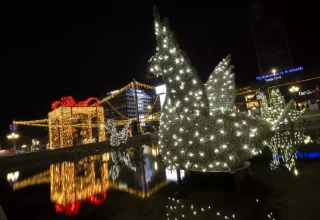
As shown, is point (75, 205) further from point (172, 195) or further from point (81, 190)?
point (172, 195)

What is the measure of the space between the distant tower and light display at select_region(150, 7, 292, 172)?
63.0 meters

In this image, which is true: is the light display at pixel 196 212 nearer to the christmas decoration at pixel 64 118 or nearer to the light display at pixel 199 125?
the light display at pixel 199 125

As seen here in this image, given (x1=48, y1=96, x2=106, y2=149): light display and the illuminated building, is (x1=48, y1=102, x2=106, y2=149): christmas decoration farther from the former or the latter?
the illuminated building

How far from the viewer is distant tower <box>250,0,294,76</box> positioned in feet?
185

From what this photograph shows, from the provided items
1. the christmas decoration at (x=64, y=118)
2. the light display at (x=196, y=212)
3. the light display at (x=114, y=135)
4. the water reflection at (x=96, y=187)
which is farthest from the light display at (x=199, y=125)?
the christmas decoration at (x=64, y=118)

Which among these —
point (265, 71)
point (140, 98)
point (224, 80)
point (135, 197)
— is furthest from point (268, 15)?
point (135, 197)

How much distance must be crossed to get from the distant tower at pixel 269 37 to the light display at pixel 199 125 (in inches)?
2481

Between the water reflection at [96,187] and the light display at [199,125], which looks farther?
the water reflection at [96,187]

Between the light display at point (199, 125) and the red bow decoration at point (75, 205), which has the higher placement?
the light display at point (199, 125)

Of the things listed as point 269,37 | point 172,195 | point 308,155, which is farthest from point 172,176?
point 269,37

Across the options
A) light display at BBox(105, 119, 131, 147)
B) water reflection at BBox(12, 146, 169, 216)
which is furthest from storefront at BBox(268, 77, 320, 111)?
water reflection at BBox(12, 146, 169, 216)

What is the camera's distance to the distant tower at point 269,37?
56.5 meters

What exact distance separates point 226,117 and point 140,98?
88793 millimetres

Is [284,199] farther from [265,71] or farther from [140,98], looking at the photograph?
[140,98]
